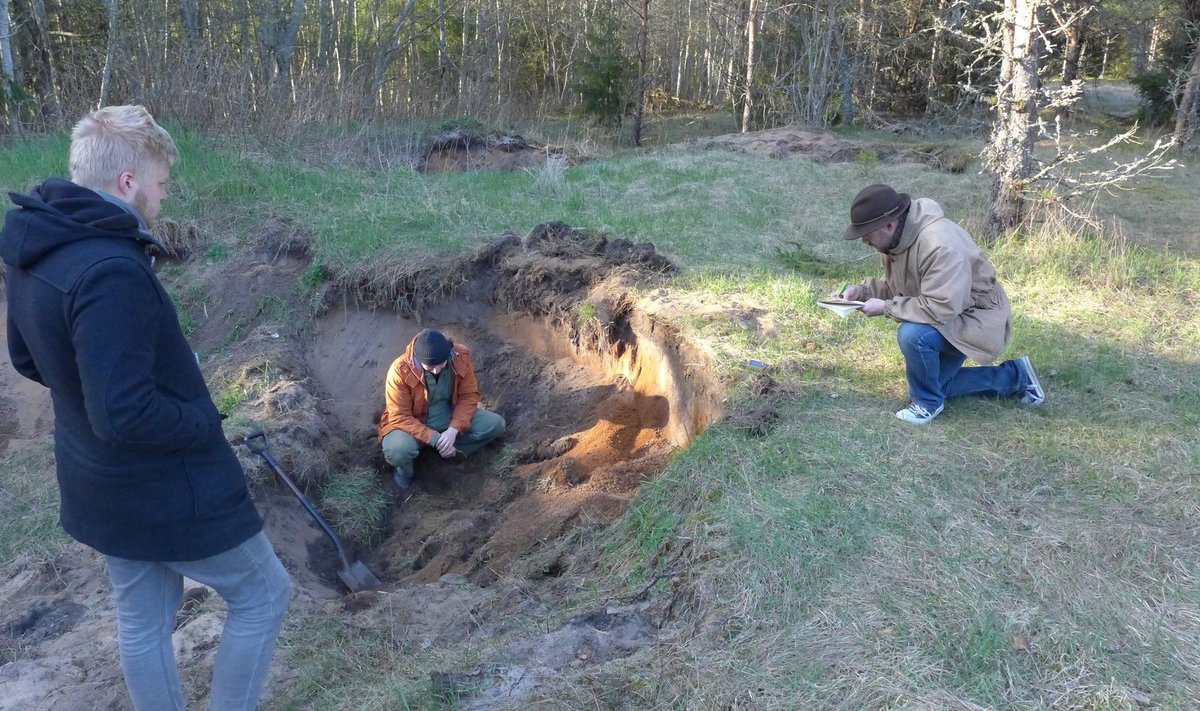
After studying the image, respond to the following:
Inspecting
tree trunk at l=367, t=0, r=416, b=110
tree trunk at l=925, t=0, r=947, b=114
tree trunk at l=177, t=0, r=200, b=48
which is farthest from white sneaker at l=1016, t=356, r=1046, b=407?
tree trunk at l=925, t=0, r=947, b=114

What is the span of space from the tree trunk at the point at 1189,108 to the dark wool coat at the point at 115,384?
1678 centimetres

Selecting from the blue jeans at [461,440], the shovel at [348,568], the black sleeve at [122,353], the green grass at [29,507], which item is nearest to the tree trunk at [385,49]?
the blue jeans at [461,440]

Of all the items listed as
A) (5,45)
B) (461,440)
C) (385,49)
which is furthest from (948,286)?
(385,49)

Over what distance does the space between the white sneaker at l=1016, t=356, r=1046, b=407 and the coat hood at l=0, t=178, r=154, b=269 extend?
15.5 ft

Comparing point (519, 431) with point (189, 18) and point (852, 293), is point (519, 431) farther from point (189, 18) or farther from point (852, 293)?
point (189, 18)

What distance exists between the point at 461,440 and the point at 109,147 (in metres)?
4.43

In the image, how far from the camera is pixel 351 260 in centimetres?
811

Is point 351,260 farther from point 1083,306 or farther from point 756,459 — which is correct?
point 1083,306

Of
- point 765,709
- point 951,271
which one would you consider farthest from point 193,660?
point 951,271

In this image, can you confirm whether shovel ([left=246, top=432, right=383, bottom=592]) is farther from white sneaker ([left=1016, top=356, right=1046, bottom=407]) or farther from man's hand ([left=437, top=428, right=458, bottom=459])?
white sneaker ([left=1016, top=356, right=1046, bottom=407])

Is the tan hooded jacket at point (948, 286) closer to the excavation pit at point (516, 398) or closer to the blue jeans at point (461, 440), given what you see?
the excavation pit at point (516, 398)

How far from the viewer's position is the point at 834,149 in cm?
1477

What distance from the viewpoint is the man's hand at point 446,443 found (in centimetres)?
632

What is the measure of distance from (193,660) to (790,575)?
258 cm
